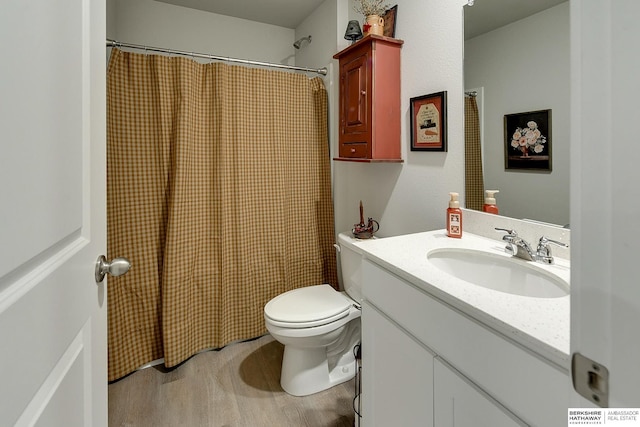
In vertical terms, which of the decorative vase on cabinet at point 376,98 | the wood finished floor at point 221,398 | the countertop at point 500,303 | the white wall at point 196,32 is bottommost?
the wood finished floor at point 221,398

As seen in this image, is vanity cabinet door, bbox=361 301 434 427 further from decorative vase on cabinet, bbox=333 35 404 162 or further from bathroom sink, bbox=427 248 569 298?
decorative vase on cabinet, bbox=333 35 404 162

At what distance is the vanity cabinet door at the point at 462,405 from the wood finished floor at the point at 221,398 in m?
0.92

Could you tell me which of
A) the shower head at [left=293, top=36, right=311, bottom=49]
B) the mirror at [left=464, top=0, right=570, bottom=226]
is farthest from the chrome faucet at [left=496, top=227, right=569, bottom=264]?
the shower head at [left=293, top=36, right=311, bottom=49]

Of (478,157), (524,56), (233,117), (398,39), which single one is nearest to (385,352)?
(478,157)

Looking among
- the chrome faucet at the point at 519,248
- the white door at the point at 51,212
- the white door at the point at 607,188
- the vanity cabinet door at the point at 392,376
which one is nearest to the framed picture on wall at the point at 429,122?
the chrome faucet at the point at 519,248

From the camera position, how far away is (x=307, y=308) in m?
1.73

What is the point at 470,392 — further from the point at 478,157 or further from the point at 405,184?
the point at 405,184

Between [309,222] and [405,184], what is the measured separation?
0.85 m

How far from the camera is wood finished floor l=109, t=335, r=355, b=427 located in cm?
157

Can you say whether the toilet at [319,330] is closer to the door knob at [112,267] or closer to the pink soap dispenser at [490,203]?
the pink soap dispenser at [490,203]

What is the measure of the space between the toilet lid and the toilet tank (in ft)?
0.20

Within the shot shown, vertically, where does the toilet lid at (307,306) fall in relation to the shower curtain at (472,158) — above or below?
below

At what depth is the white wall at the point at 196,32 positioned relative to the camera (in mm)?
2213

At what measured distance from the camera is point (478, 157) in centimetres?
137
